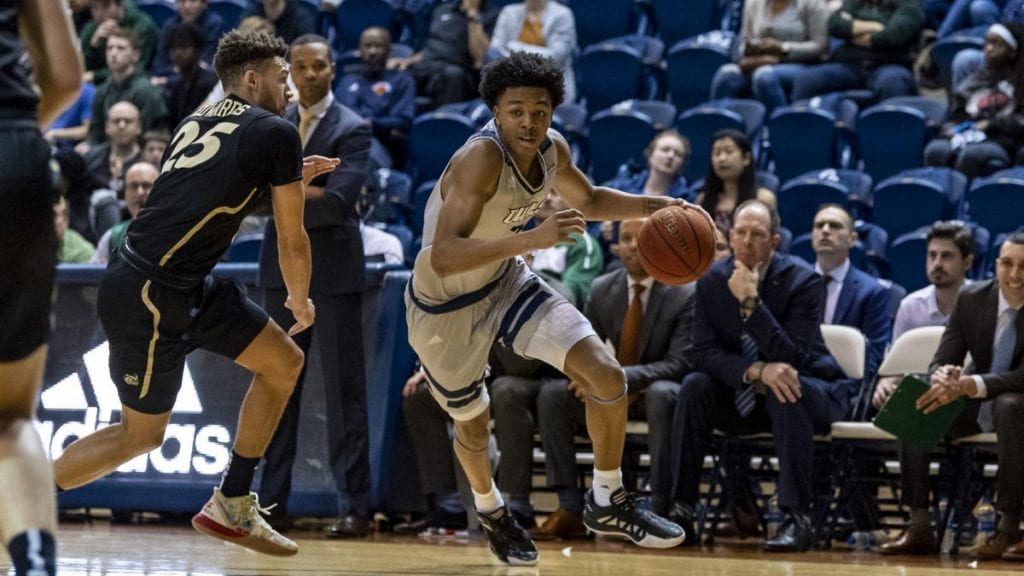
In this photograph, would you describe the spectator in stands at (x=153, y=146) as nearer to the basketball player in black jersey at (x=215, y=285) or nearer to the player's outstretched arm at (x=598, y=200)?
the basketball player in black jersey at (x=215, y=285)

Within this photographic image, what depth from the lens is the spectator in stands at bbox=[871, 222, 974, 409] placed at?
8617 millimetres

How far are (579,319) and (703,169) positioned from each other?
18.4ft

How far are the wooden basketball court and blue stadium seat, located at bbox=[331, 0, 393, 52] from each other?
7180 mm

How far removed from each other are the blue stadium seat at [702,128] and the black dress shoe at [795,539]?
13.4 ft

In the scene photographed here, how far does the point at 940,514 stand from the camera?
8.00 m

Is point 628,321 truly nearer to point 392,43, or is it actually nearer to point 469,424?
point 469,424

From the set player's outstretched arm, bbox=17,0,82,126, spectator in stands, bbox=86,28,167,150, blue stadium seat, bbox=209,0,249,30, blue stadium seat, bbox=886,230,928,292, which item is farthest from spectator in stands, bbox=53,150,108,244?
player's outstretched arm, bbox=17,0,82,126

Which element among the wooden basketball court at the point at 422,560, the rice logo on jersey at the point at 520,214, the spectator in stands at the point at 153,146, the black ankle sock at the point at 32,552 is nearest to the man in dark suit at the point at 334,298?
the wooden basketball court at the point at 422,560

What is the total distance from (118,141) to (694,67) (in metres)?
4.63

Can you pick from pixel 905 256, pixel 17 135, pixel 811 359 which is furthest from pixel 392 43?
pixel 17 135

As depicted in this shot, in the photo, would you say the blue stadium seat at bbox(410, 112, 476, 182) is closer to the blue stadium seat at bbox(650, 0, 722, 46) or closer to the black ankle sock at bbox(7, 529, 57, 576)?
the blue stadium seat at bbox(650, 0, 722, 46)

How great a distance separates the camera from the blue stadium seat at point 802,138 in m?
11.1

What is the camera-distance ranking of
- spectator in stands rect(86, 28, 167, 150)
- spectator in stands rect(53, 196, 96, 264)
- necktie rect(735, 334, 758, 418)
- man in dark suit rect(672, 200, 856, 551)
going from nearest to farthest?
man in dark suit rect(672, 200, 856, 551) → necktie rect(735, 334, 758, 418) → spectator in stands rect(53, 196, 96, 264) → spectator in stands rect(86, 28, 167, 150)

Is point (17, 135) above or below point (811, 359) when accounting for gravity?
above
